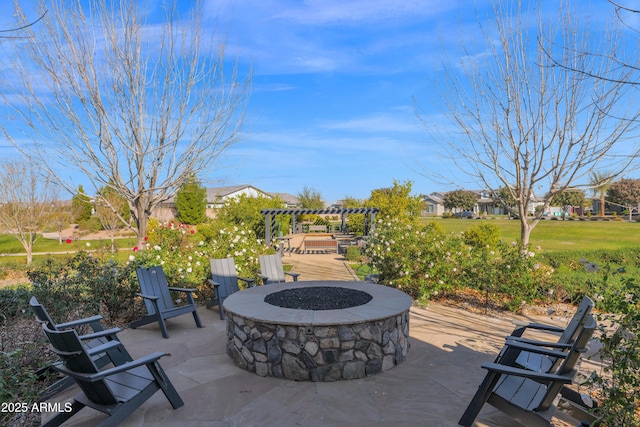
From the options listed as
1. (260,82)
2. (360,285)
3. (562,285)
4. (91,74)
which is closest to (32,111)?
(91,74)

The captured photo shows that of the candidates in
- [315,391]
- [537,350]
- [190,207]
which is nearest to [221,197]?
[190,207]

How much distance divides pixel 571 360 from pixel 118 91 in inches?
272

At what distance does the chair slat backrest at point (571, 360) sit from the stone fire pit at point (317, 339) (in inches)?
62.0

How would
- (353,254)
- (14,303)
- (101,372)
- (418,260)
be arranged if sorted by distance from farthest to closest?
(353,254), (418,260), (14,303), (101,372)

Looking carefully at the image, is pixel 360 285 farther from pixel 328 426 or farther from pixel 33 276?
pixel 33 276

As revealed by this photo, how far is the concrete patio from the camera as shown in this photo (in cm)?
295

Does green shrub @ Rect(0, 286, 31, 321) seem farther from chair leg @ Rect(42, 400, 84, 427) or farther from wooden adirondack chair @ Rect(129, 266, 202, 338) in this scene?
chair leg @ Rect(42, 400, 84, 427)

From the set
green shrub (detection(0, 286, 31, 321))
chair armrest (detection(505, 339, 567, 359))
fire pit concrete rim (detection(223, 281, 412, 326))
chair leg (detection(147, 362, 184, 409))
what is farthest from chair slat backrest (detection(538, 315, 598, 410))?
green shrub (detection(0, 286, 31, 321))

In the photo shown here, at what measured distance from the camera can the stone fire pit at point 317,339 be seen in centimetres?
360

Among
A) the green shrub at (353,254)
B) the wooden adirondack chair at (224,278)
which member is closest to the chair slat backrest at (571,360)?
the wooden adirondack chair at (224,278)

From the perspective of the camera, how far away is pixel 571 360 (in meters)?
2.38

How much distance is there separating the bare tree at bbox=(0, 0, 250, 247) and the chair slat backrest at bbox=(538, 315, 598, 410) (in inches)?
246

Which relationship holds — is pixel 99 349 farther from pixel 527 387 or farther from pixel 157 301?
pixel 527 387

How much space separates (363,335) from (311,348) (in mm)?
528
